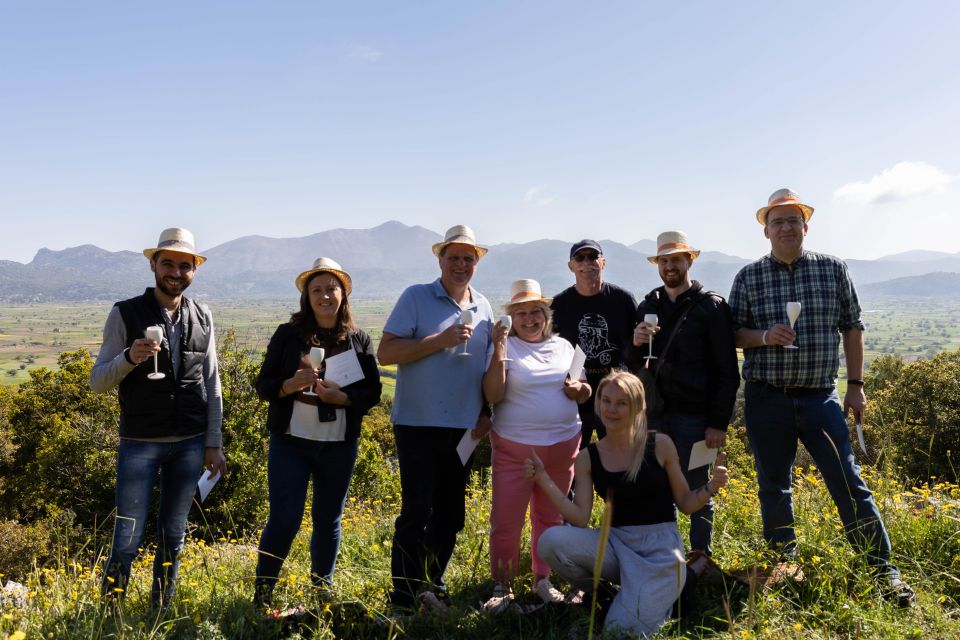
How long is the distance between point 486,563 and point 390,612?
107 cm

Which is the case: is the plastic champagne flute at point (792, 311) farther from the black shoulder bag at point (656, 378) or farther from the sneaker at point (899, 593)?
the sneaker at point (899, 593)

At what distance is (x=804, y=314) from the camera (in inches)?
154

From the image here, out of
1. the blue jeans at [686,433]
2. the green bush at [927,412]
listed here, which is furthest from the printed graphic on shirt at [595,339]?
the green bush at [927,412]

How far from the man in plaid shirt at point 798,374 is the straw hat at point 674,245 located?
50cm

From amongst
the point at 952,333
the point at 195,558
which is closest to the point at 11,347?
the point at 195,558

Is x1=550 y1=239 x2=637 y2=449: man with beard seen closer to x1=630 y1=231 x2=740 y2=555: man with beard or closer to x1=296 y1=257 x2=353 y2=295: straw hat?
x1=630 y1=231 x2=740 y2=555: man with beard

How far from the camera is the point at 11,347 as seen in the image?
101m

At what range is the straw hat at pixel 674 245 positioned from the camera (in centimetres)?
405

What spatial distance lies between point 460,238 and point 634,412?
159 cm

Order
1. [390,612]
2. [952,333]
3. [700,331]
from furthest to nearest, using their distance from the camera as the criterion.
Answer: [952,333], [700,331], [390,612]

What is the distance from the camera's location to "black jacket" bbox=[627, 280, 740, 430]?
3.93m

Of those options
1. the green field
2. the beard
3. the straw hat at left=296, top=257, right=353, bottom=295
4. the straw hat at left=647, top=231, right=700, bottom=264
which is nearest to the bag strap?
the straw hat at left=647, top=231, right=700, bottom=264

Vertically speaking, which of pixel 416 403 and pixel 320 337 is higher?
pixel 320 337

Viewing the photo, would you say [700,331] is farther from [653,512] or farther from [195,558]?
[195,558]
